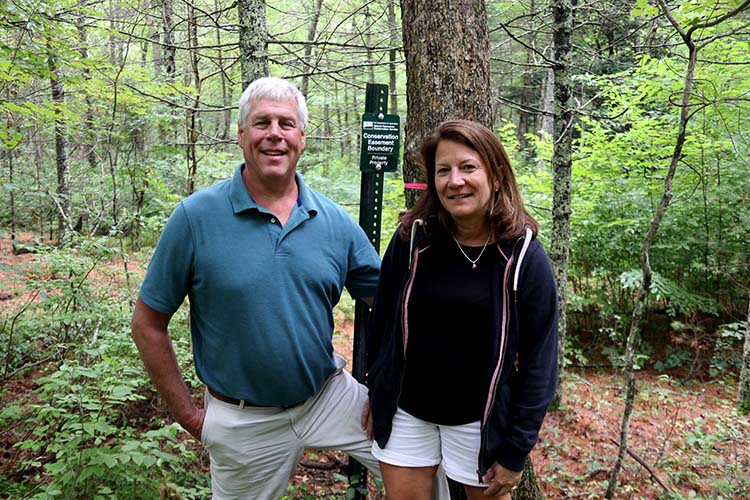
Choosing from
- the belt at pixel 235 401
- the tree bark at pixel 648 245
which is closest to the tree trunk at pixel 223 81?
the belt at pixel 235 401

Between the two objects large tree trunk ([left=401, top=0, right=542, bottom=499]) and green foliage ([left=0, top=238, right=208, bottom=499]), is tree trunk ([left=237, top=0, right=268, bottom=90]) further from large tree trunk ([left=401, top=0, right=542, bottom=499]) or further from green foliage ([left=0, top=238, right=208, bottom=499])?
large tree trunk ([left=401, top=0, right=542, bottom=499])

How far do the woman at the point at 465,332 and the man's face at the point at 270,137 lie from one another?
2.03 feet

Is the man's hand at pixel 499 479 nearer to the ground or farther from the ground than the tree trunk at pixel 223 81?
nearer to the ground

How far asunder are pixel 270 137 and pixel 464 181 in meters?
0.88

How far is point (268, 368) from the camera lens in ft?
7.06

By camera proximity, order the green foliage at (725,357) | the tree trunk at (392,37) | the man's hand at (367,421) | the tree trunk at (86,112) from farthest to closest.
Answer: the green foliage at (725,357)
the tree trunk at (392,37)
the tree trunk at (86,112)
the man's hand at (367,421)

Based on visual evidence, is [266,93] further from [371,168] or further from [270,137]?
[371,168]

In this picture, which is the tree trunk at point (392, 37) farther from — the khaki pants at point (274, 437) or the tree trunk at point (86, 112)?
the tree trunk at point (86, 112)

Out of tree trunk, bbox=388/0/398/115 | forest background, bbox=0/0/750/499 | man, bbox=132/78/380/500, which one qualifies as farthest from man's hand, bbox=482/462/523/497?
tree trunk, bbox=388/0/398/115

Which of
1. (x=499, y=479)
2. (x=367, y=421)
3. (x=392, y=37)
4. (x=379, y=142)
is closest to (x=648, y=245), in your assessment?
(x=379, y=142)

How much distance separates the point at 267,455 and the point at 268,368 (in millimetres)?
493

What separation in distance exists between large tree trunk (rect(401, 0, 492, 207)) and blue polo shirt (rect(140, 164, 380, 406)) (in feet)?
2.98

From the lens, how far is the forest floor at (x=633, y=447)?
381 centimetres

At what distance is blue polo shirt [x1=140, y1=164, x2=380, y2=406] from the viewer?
2.12 metres
